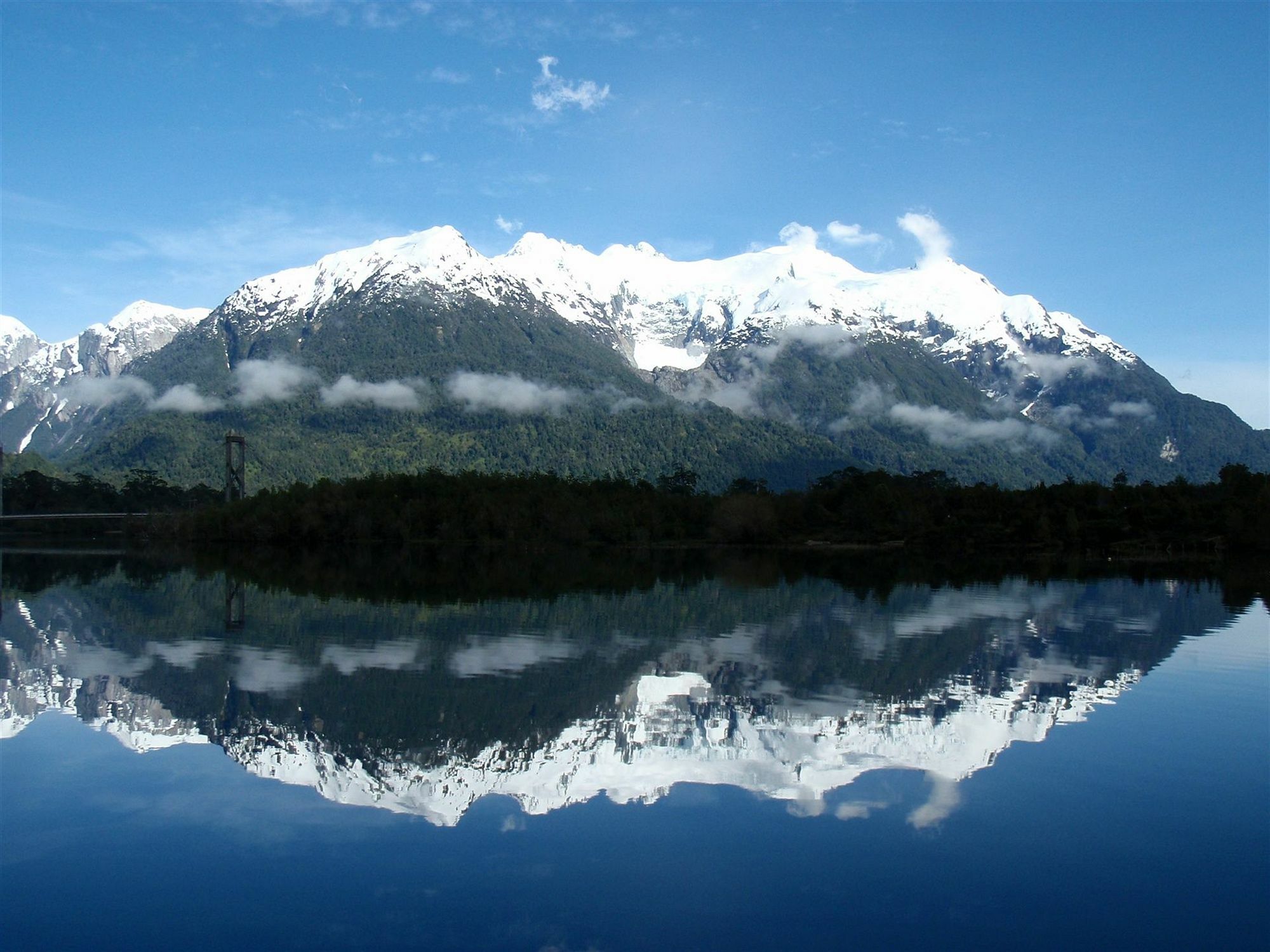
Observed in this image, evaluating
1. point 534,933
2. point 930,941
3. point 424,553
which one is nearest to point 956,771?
point 930,941

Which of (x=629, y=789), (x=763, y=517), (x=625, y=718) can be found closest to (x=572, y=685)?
(x=625, y=718)

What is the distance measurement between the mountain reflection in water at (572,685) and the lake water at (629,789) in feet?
0.48

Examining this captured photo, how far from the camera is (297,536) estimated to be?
443 ft

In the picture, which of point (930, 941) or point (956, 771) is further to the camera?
point (956, 771)

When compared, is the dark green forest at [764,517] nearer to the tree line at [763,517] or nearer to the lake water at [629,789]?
the tree line at [763,517]

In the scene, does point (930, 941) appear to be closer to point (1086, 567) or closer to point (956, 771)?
point (956, 771)

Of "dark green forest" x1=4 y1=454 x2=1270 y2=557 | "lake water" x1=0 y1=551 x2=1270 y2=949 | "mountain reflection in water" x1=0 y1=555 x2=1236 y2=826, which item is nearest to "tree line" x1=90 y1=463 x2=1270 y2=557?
"dark green forest" x1=4 y1=454 x2=1270 y2=557

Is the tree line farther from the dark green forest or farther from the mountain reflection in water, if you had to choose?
the mountain reflection in water

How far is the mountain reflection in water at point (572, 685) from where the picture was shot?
66.7 feet

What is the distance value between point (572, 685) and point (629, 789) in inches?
369

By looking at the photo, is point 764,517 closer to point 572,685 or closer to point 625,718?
point 572,685

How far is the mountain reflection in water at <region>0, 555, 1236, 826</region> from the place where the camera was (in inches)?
800

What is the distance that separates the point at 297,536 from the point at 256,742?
388 feet

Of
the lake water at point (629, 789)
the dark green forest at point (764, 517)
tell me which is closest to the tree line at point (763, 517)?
the dark green forest at point (764, 517)
